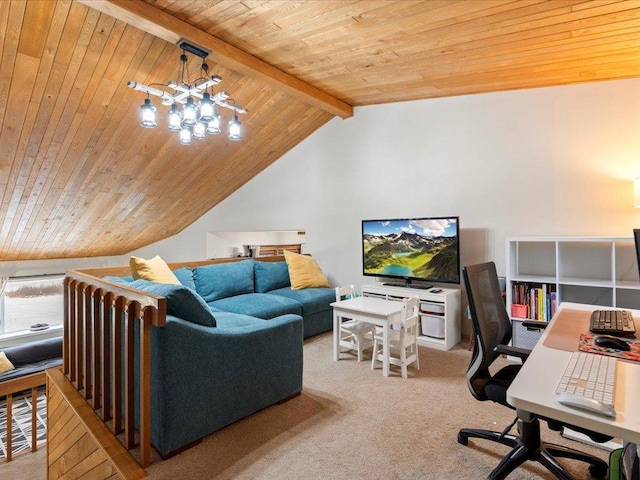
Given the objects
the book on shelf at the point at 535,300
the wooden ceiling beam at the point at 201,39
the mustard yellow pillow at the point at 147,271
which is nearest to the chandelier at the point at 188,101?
the wooden ceiling beam at the point at 201,39

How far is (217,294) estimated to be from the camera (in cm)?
389

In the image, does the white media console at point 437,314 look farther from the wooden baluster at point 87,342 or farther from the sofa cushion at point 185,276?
the wooden baluster at point 87,342

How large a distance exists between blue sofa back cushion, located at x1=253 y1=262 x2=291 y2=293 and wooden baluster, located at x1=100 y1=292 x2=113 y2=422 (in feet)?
7.12

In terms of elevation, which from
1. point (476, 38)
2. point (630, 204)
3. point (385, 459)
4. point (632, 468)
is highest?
point (476, 38)

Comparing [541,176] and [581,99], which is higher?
[581,99]

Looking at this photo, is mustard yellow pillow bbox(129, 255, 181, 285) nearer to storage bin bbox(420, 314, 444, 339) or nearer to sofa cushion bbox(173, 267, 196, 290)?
sofa cushion bbox(173, 267, 196, 290)

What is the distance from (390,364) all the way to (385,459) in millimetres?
1314

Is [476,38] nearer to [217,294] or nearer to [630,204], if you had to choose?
[630,204]

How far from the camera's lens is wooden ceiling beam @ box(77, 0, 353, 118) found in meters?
2.34

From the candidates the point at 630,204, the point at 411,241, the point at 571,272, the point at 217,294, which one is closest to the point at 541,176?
the point at 630,204

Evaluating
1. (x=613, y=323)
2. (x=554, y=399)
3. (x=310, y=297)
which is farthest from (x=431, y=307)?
(x=554, y=399)

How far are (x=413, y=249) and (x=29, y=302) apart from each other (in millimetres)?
7514

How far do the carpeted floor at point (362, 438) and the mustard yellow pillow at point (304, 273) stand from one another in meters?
1.67

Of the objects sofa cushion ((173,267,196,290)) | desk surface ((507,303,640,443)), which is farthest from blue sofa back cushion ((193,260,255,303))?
desk surface ((507,303,640,443))
